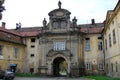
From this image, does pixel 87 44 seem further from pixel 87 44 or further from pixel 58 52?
pixel 58 52

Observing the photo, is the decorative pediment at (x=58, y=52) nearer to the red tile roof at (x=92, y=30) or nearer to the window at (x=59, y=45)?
the window at (x=59, y=45)

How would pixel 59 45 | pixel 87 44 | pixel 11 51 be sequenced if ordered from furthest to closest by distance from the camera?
pixel 87 44, pixel 59 45, pixel 11 51

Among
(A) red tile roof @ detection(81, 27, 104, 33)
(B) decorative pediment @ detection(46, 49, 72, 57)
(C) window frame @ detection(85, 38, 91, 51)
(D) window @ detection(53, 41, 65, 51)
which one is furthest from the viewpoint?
(A) red tile roof @ detection(81, 27, 104, 33)

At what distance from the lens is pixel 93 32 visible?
41.3 meters

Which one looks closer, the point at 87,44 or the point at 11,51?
the point at 11,51

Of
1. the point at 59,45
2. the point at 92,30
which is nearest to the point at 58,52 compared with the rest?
the point at 59,45

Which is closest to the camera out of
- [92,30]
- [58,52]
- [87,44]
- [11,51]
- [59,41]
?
[11,51]

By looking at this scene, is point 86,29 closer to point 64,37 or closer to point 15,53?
point 64,37

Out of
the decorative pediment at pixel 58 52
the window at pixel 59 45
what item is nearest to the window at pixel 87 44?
the decorative pediment at pixel 58 52

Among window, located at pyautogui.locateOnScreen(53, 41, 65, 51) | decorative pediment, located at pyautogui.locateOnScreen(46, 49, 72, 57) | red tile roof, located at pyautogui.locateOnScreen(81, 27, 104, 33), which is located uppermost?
red tile roof, located at pyautogui.locateOnScreen(81, 27, 104, 33)

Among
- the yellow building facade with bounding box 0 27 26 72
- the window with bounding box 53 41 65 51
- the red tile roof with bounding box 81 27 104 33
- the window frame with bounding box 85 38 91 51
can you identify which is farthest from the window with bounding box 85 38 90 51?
the yellow building facade with bounding box 0 27 26 72

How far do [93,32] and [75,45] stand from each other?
4249mm

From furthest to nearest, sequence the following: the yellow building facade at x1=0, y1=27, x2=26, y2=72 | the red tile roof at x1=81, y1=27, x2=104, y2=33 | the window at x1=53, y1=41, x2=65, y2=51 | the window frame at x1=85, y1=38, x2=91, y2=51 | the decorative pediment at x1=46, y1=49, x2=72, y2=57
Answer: the red tile roof at x1=81, y1=27, x2=104, y2=33 → the window frame at x1=85, y1=38, x2=91, y2=51 → the window at x1=53, y1=41, x2=65, y2=51 → the decorative pediment at x1=46, y1=49, x2=72, y2=57 → the yellow building facade at x1=0, y1=27, x2=26, y2=72

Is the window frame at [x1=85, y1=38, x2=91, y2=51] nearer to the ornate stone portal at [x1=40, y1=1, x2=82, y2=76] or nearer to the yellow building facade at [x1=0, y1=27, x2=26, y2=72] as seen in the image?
the ornate stone portal at [x1=40, y1=1, x2=82, y2=76]
